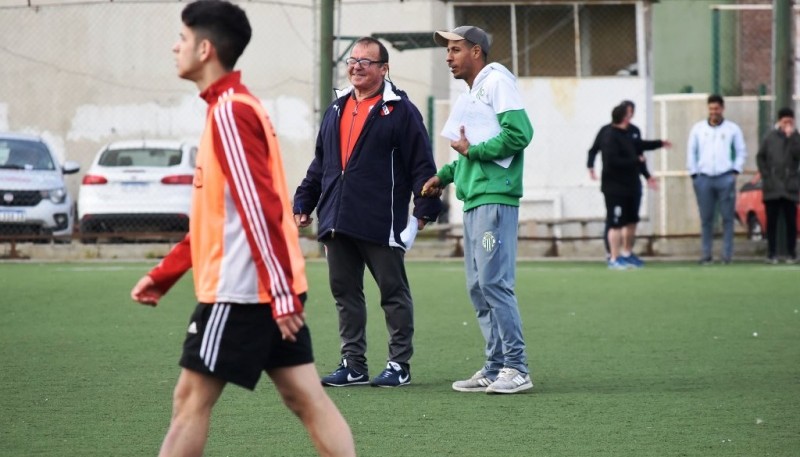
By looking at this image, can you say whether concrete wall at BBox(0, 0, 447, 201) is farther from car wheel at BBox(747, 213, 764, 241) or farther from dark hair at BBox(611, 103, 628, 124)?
dark hair at BBox(611, 103, 628, 124)

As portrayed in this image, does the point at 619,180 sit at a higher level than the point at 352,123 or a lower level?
lower

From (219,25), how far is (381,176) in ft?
12.2

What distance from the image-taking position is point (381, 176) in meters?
8.63

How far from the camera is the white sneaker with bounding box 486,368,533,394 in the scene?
822 cm

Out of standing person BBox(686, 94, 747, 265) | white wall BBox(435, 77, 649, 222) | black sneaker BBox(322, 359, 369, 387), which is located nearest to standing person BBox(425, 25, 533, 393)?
black sneaker BBox(322, 359, 369, 387)

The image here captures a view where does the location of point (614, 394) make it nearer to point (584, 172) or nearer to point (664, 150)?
point (584, 172)

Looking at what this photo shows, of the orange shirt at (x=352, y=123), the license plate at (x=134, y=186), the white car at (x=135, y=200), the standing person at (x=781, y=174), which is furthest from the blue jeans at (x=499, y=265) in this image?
the license plate at (x=134, y=186)

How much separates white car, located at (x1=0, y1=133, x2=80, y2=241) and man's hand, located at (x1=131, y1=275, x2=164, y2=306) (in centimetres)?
1587

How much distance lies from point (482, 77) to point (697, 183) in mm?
12033

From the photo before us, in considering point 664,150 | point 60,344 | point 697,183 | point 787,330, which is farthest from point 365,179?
point 664,150

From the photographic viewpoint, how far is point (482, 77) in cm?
826

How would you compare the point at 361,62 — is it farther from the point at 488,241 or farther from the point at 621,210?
the point at 621,210

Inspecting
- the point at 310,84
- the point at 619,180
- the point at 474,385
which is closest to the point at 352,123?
the point at 474,385

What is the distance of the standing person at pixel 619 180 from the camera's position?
1806 centimetres
